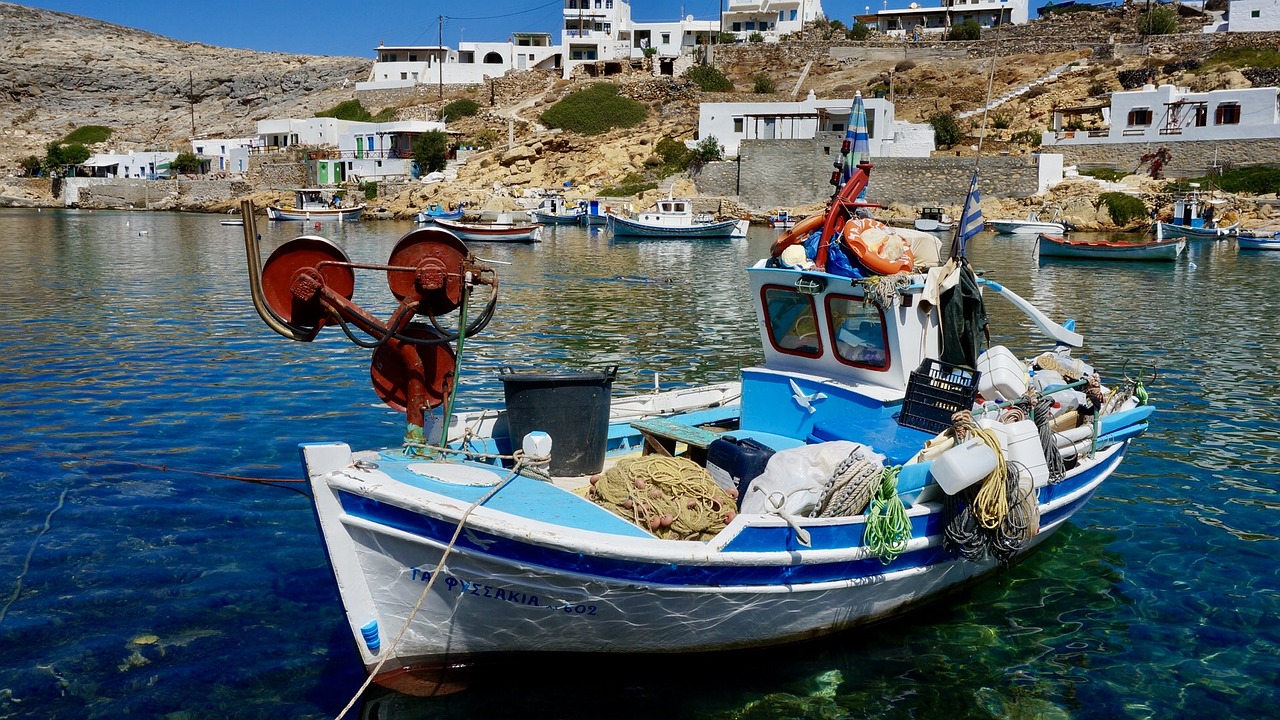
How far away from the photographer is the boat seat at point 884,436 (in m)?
7.46

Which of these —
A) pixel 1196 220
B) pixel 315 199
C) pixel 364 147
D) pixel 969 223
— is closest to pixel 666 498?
pixel 969 223

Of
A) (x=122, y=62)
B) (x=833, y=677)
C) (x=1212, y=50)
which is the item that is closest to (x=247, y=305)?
(x=833, y=677)

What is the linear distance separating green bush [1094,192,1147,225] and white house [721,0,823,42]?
46.0 meters

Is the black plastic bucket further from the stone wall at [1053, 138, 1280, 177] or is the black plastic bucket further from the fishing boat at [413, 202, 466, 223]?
the stone wall at [1053, 138, 1280, 177]

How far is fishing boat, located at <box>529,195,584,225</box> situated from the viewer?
55656mm

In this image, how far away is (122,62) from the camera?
128 meters

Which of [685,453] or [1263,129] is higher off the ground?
[1263,129]

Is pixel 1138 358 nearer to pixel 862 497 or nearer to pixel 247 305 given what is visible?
pixel 862 497

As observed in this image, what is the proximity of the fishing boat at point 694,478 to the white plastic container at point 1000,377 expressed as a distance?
24 mm

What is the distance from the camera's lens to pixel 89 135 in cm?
9894

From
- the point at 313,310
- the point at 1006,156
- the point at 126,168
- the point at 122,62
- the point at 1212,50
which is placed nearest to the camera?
the point at 313,310

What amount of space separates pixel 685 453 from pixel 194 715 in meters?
3.95

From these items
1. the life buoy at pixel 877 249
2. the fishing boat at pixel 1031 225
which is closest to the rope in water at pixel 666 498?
the life buoy at pixel 877 249

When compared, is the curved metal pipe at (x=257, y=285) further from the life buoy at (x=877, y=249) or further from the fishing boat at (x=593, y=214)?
the fishing boat at (x=593, y=214)
